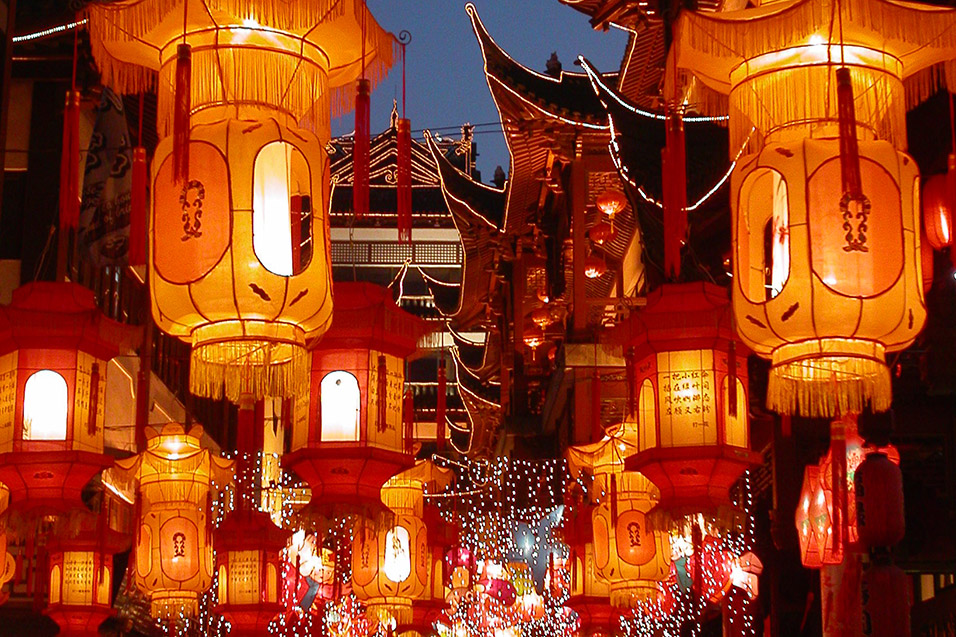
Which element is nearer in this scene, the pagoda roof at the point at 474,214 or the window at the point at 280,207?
the window at the point at 280,207

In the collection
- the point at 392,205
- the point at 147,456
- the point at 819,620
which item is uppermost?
the point at 392,205

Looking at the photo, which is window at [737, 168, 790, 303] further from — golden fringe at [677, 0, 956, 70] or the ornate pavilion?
golden fringe at [677, 0, 956, 70]

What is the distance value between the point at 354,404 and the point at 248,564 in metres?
4.10

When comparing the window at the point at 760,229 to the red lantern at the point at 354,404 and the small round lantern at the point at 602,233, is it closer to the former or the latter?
the red lantern at the point at 354,404

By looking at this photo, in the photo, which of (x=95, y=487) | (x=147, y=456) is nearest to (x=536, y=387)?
(x=95, y=487)

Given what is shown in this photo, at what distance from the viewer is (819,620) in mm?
11984

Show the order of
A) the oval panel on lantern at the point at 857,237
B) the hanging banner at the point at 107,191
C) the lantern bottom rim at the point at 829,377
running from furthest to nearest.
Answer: the hanging banner at the point at 107,191
the lantern bottom rim at the point at 829,377
the oval panel on lantern at the point at 857,237

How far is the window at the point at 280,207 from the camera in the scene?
524 centimetres

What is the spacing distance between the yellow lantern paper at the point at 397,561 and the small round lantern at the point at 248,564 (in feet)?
2.09

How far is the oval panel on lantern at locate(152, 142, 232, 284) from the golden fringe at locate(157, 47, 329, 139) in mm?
261

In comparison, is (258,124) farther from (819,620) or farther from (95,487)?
(95,487)

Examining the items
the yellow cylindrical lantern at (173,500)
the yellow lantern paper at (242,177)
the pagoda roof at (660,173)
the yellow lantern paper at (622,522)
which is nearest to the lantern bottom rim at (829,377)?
the yellow lantern paper at (242,177)

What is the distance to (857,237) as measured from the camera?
4754 mm

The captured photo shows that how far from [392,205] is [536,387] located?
12802 millimetres
